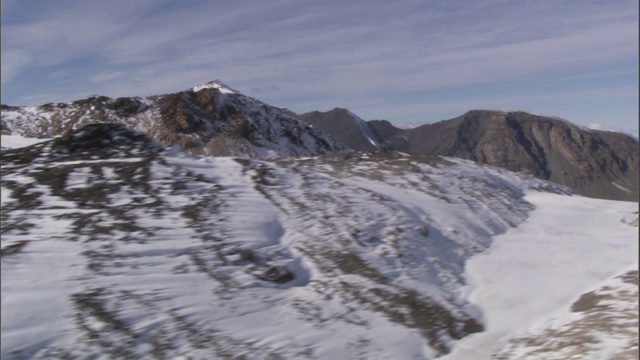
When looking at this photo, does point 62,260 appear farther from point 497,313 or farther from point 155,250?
point 497,313

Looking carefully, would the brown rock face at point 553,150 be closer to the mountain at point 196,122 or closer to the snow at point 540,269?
the mountain at point 196,122

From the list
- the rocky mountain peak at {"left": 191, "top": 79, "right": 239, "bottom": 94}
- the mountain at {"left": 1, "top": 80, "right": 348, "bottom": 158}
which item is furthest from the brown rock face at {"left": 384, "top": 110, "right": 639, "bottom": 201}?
the mountain at {"left": 1, "top": 80, "right": 348, "bottom": 158}

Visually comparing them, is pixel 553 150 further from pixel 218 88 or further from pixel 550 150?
pixel 218 88

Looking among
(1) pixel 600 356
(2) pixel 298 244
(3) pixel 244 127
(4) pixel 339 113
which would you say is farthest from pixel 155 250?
(4) pixel 339 113

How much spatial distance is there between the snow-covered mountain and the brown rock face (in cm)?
15310

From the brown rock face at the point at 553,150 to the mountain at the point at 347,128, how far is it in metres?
23.8

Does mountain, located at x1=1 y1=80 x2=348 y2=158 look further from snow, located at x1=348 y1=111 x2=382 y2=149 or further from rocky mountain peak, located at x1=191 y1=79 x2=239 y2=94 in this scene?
snow, located at x1=348 y1=111 x2=382 y2=149

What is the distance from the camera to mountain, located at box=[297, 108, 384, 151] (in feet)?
445

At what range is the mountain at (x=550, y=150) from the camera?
162m

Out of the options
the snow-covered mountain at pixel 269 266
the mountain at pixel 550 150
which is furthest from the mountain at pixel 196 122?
the mountain at pixel 550 150

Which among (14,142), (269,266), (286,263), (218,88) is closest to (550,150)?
(218,88)

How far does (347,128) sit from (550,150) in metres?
75.7

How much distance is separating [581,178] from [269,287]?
561 ft

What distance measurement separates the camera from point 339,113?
559 feet
